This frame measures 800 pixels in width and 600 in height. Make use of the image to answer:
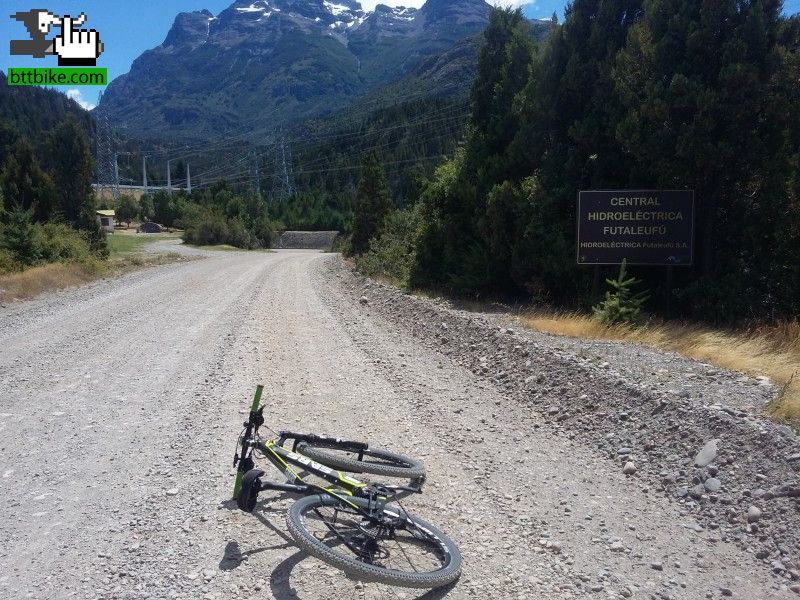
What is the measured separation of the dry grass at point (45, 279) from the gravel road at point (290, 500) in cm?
904

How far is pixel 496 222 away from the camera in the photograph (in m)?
15.1

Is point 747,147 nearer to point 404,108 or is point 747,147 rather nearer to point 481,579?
point 481,579

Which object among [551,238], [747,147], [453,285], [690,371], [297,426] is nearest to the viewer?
[297,426]

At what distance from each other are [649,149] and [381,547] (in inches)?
406

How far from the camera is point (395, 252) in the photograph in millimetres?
23453

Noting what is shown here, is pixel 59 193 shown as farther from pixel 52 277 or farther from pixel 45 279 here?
pixel 45 279

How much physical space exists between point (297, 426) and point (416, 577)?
127 inches

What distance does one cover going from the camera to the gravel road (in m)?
3.87

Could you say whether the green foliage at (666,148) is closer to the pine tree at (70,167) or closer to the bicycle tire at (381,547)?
the bicycle tire at (381,547)

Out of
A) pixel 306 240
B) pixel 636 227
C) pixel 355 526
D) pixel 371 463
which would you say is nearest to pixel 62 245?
pixel 636 227

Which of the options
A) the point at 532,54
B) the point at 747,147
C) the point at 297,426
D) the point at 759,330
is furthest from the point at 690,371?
the point at 532,54

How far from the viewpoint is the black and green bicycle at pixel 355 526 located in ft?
12.1

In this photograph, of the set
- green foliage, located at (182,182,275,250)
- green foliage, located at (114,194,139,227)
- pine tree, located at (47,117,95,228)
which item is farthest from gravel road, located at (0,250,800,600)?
green foliage, located at (114,194,139,227)

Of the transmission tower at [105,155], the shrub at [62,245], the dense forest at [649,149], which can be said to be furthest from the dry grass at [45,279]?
the transmission tower at [105,155]
